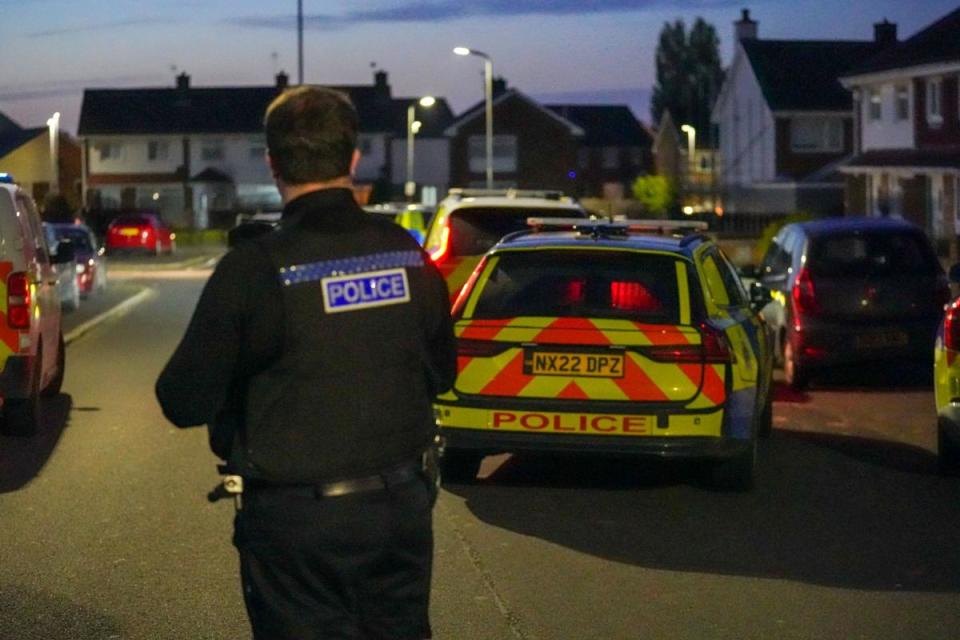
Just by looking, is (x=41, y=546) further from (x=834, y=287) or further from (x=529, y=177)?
(x=529, y=177)

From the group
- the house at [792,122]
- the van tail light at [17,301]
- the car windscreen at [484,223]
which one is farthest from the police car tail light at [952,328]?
the house at [792,122]

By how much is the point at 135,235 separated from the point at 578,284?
4842 centimetres

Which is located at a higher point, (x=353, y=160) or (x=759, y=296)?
(x=353, y=160)

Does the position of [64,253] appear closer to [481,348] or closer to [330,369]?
[481,348]

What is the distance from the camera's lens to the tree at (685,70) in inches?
4811

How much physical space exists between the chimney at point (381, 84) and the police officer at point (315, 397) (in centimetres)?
10319

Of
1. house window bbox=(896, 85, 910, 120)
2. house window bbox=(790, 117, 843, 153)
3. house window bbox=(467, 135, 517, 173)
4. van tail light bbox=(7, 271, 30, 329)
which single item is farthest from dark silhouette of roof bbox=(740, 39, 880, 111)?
van tail light bbox=(7, 271, 30, 329)

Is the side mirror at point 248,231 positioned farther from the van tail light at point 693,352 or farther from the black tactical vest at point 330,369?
the van tail light at point 693,352

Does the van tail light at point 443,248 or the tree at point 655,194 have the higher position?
the tree at point 655,194

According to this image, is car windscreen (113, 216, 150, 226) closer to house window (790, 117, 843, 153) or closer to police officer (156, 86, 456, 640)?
house window (790, 117, 843, 153)

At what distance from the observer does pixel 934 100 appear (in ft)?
147

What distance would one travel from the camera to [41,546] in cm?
894

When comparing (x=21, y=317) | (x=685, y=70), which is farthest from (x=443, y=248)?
(x=685, y=70)

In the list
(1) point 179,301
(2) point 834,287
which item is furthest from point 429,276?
(1) point 179,301
